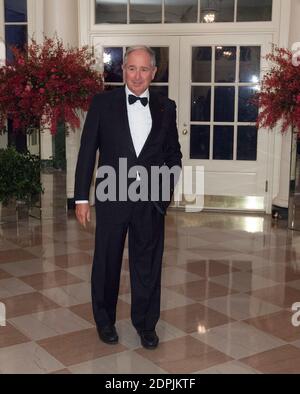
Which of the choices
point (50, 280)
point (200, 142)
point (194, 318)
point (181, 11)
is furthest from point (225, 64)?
point (194, 318)

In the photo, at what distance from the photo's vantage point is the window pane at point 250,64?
6473mm

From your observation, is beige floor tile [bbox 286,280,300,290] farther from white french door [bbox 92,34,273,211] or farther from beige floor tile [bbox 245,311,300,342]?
white french door [bbox 92,34,273,211]

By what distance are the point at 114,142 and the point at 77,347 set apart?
1.13 meters

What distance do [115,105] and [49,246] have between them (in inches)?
99.1

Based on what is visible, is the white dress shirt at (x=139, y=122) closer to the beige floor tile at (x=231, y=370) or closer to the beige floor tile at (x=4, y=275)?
the beige floor tile at (x=231, y=370)

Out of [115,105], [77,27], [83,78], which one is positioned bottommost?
[115,105]

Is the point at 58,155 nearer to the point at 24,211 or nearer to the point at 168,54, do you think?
the point at 24,211

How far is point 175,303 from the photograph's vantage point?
3.71 m

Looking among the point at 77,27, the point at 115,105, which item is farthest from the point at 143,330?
the point at 77,27

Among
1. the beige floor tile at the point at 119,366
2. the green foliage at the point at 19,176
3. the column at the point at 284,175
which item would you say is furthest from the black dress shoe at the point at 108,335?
the column at the point at 284,175

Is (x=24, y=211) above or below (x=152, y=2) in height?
below

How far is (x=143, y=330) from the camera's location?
3059 millimetres

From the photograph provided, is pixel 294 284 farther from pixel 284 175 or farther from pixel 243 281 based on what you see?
pixel 284 175
